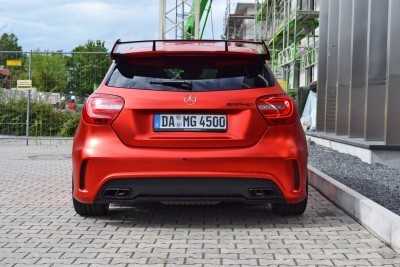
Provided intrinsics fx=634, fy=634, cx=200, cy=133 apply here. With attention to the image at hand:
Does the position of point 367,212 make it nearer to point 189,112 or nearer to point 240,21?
point 189,112

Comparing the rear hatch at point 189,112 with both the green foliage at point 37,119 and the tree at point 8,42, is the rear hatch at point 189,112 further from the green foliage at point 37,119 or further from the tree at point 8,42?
the tree at point 8,42

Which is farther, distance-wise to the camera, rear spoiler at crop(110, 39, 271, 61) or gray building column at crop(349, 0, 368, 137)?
gray building column at crop(349, 0, 368, 137)

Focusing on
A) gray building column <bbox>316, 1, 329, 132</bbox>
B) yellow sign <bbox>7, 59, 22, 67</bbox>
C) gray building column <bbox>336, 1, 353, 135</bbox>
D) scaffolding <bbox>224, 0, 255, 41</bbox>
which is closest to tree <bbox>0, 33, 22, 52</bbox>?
scaffolding <bbox>224, 0, 255, 41</bbox>

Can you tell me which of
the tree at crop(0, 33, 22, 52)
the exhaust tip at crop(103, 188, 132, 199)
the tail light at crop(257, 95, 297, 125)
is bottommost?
the exhaust tip at crop(103, 188, 132, 199)

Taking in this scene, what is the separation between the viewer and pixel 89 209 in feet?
19.0

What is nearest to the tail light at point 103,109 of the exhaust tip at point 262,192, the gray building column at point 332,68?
the exhaust tip at point 262,192

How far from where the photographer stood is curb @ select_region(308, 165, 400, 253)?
15.0 feet

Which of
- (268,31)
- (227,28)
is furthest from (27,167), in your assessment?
(227,28)

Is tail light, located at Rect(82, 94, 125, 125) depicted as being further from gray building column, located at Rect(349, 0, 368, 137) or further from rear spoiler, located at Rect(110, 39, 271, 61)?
gray building column, located at Rect(349, 0, 368, 137)

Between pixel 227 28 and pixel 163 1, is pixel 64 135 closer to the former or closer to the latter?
pixel 163 1

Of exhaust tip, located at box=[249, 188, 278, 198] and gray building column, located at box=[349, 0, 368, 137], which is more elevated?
gray building column, located at box=[349, 0, 368, 137]

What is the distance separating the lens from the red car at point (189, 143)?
16.5ft

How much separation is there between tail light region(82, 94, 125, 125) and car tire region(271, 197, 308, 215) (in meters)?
1.78

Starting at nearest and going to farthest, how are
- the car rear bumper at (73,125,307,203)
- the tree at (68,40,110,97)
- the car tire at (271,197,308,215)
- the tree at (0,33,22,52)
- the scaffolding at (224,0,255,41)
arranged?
1. the car rear bumper at (73,125,307,203)
2. the car tire at (271,197,308,215)
3. the tree at (68,40,110,97)
4. the scaffolding at (224,0,255,41)
5. the tree at (0,33,22,52)
